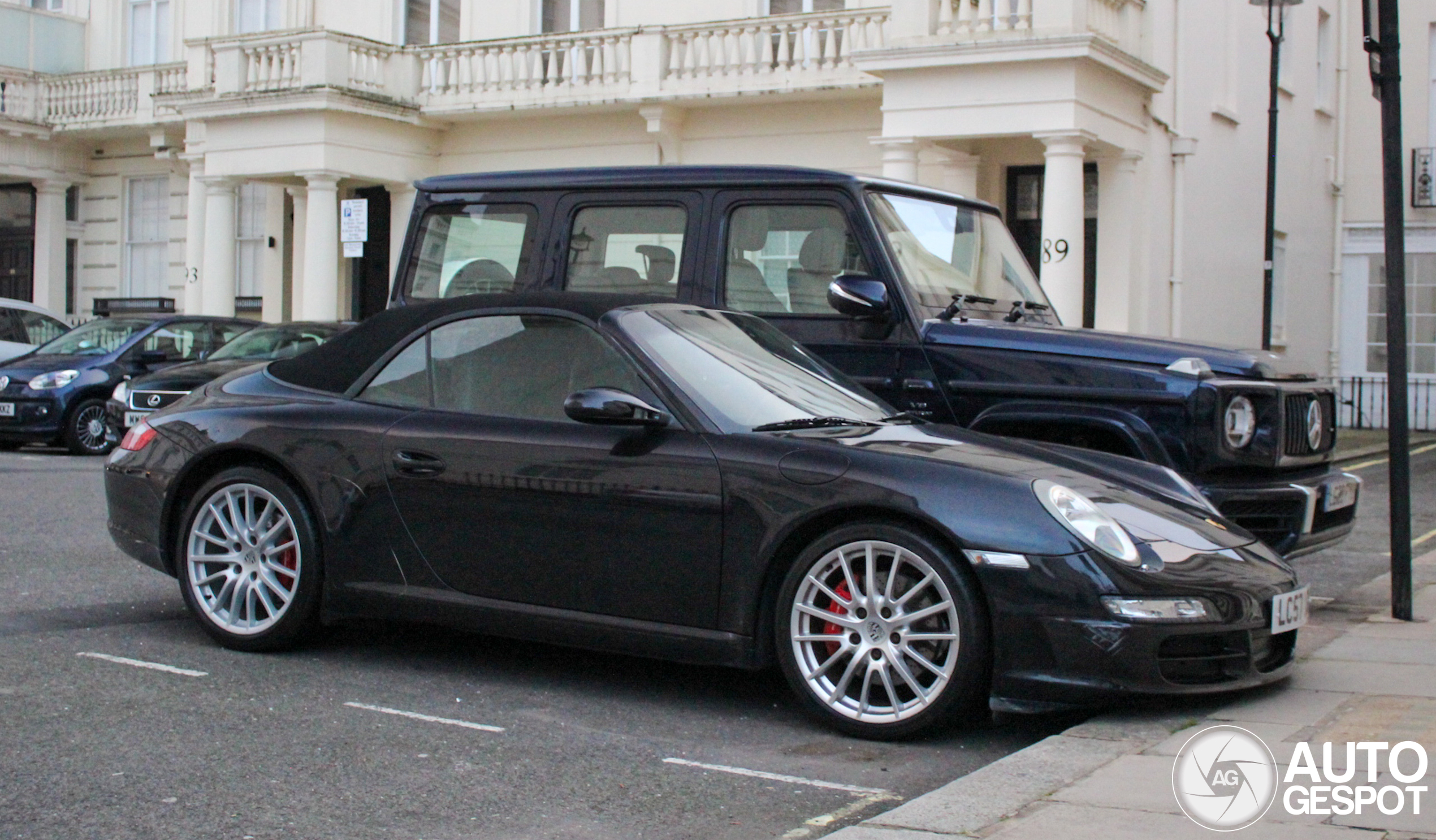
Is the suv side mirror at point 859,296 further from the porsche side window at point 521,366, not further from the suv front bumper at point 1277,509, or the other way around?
the suv front bumper at point 1277,509

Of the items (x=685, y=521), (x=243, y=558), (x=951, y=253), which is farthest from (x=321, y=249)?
(x=685, y=521)

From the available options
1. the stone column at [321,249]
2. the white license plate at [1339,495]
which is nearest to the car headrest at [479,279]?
the white license plate at [1339,495]

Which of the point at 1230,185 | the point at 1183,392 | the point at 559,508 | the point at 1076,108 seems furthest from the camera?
the point at 1230,185

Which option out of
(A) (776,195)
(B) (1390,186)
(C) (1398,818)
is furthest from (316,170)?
(C) (1398,818)

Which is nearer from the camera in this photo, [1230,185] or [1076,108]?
[1076,108]

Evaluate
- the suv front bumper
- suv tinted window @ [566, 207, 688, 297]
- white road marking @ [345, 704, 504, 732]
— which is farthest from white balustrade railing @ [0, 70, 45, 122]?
the suv front bumper

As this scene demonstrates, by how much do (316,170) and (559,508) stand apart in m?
18.9

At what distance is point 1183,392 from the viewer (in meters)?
6.85

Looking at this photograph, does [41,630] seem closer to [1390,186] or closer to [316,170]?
[1390,186]

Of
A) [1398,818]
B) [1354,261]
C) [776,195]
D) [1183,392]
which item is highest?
[1354,261]

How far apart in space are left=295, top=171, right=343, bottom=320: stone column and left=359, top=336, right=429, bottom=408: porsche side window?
1751 centimetres

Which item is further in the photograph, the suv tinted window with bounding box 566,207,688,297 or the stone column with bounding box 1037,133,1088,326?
the stone column with bounding box 1037,133,1088,326

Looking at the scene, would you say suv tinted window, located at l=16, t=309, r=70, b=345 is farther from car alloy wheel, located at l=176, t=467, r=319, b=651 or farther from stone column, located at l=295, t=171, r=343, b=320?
car alloy wheel, located at l=176, t=467, r=319, b=651

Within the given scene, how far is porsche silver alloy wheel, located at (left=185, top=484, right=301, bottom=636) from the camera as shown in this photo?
6398 mm
